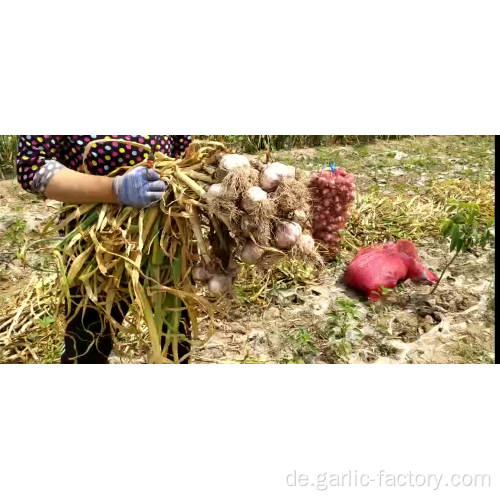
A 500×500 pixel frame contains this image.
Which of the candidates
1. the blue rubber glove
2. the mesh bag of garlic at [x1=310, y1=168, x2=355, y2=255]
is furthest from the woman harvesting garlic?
the mesh bag of garlic at [x1=310, y1=168, x2=355, y2=255]

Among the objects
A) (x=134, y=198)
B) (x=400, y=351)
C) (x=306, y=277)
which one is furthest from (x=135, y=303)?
(x=306, y=277)

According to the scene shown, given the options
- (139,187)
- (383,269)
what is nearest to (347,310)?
(383,269)

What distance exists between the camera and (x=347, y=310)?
230cm

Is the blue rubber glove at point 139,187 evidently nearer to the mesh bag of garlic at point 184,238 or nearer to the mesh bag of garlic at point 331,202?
the mesh bag of garlic at point 184,238

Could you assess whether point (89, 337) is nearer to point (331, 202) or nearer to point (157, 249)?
point (157, 249)

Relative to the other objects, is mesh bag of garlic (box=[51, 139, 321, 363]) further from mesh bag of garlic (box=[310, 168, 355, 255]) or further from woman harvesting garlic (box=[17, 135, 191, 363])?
mesh bag of garlic (box=[310, 168, 355, 255])

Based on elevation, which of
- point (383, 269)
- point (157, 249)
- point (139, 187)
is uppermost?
point (139, 187)

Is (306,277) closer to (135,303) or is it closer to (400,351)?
(400,351)

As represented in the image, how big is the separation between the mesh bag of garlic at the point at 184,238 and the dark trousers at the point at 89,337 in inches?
1.9

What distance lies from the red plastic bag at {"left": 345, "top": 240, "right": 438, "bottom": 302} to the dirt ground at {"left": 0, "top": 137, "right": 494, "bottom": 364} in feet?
0.16

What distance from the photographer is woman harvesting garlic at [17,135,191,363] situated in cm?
123

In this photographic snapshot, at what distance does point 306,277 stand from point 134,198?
151 centimetres

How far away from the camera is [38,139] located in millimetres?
1254

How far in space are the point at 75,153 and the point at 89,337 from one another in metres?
0.52
